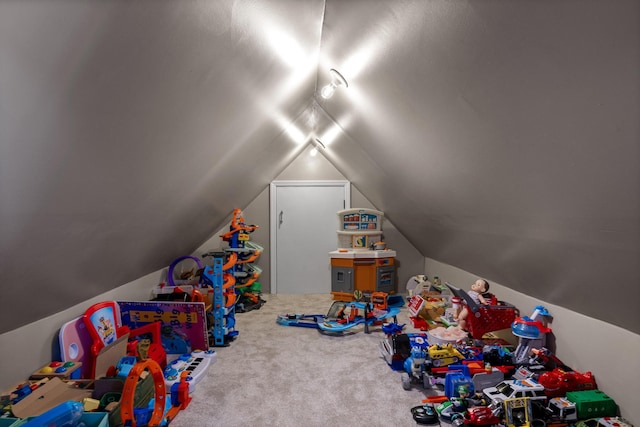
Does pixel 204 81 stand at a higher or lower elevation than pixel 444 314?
higher

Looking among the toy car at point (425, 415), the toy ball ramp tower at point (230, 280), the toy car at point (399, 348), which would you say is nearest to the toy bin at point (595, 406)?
the toy car at point (425, 415)

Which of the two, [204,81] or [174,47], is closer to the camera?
[174,47]

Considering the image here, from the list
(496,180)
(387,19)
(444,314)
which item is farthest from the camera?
(444,314)

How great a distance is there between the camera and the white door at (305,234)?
4.93 metres

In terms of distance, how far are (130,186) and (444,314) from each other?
2920mm

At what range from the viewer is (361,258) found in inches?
172

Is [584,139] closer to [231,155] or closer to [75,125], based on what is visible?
[75,125]

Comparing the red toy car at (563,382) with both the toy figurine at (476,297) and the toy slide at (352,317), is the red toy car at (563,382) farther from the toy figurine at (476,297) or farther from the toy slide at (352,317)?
the toy slide at (352,317)

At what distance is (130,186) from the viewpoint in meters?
1.68

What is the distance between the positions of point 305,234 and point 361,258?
3.12 feet

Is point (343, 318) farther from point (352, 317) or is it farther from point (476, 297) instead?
point (476, 297)

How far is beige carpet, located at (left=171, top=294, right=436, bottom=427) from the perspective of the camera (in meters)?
1.90

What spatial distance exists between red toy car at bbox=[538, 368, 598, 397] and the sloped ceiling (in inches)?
13.7

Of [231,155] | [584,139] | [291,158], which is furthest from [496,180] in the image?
[291,158]
